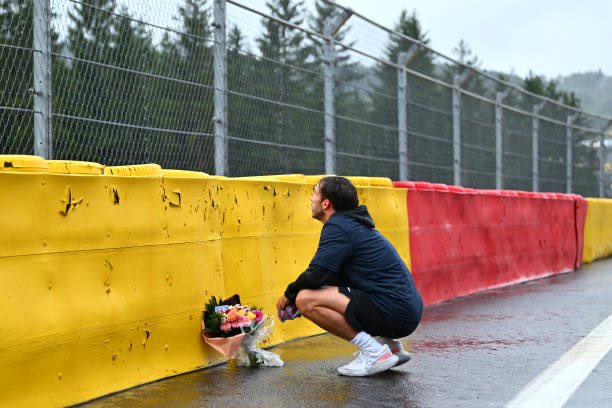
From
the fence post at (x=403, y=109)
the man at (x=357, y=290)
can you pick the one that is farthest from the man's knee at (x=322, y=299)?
the fence post at (x=403, y=109)

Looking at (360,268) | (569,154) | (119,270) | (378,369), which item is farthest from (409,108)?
(569,154)

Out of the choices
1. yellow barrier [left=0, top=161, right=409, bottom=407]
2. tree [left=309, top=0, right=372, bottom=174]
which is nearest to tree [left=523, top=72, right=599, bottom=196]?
tree [left=309, top=0, right=372, bottom=174]

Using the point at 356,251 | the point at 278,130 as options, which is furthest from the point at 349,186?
the point at 278,130

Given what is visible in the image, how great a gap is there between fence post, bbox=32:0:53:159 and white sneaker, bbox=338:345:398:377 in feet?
8.49

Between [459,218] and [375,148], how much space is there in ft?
4.27

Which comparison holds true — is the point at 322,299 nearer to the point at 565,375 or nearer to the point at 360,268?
the point at 360,268

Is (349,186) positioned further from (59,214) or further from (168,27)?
(168,27)

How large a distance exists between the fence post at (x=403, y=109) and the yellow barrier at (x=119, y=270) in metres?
5.66

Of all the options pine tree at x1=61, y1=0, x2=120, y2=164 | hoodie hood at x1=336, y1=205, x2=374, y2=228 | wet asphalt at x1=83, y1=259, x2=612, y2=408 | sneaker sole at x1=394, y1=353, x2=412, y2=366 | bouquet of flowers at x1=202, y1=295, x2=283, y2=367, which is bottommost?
wet asphalt at x1=83, y1=259, x2=612, y2=408

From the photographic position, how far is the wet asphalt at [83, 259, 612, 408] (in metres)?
5.73

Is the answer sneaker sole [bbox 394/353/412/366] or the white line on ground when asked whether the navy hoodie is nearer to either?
sneaker sole [bbox 394/353/412/366]

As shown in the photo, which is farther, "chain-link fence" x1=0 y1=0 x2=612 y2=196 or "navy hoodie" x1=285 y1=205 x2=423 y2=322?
"chain-link fence" x1=0 y1=0 x2=612 y2=196

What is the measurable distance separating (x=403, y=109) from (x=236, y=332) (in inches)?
284

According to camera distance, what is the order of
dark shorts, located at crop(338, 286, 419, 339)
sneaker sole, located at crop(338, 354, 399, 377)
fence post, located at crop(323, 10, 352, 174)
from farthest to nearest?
1. fence post, located at crop(323, 10, 352, 174)
2. dark shorts, located at crop(338, 286, 419, 339)
3. sneaker sole, located at crop(338, 354, 399, 377)
